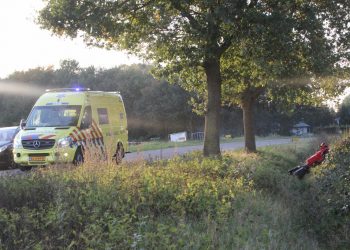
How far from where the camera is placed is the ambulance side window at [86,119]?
56.7ft

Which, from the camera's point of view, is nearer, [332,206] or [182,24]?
[332,206]

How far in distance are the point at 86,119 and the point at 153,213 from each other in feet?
35.0

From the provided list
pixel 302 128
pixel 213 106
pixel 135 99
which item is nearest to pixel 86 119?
pixel 213 106

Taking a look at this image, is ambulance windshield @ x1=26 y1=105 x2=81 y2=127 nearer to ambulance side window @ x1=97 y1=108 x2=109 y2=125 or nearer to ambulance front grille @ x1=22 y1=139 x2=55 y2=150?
ambulance front grille @ x1=22 y1=139 x2=55 y2=150

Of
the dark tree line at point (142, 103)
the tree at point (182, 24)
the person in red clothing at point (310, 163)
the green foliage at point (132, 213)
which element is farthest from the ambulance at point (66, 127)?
the dark tree line at point (142, 103)

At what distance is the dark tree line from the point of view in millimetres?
68000

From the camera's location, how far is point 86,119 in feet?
57.6

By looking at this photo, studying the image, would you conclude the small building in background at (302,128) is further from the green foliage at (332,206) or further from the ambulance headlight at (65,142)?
the green foliage at (332,206)

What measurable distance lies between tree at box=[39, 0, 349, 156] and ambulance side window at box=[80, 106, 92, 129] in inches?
97.5

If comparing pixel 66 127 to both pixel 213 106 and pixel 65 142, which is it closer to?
pixel 65 142

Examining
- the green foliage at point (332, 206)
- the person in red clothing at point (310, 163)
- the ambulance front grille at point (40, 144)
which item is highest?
the ambulance front grille at point (40, 144)

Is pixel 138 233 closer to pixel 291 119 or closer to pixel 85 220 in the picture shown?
pixel 85 220

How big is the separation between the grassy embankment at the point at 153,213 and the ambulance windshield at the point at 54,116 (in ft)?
23.1

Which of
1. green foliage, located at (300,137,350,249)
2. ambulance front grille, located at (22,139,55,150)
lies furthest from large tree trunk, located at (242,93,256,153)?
green foliage, located at (300,137,350,249)
